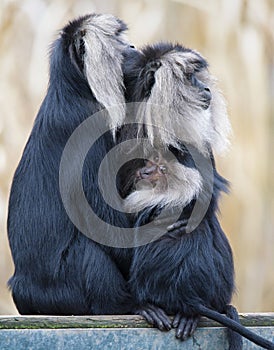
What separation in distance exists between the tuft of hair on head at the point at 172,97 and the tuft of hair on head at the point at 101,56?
0.26 feet

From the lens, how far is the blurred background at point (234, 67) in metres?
6.00

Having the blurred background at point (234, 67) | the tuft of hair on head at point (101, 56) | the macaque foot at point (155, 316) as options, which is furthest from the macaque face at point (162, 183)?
the blurred background at point (234, 67)

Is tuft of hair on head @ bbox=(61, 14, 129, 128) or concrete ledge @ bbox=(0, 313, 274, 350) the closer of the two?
concrete ledge @ bbox=(0, 313, 274, 350)

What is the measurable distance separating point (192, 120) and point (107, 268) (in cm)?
57

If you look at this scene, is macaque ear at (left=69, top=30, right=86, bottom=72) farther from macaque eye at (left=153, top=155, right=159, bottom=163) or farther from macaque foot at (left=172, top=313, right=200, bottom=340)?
macaque foot at (left=172, top=313, right=200, bottom=340)

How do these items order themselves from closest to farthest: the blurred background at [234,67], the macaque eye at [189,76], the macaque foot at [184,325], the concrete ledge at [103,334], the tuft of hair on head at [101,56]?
the concrete ledge at [103,334]
the macaque foot at [184,325]
the tuft of hair on head at [101,56]
the macaque eye at [189,76]
the blurred background at [234,67]

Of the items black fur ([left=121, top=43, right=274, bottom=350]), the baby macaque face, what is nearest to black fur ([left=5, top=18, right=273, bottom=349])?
black fur ([left=121, top=43, right=274, bottom=350])

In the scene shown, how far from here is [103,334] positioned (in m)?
2.89

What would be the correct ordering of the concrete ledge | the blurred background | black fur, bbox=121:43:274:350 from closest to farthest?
the concrete ledge, black fur, bbox=121:43:274:350, the blurred background

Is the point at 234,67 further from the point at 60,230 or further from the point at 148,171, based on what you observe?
the point at 60,230

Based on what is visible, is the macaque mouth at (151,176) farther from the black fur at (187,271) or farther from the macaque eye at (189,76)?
the macaque eye at (189,76)

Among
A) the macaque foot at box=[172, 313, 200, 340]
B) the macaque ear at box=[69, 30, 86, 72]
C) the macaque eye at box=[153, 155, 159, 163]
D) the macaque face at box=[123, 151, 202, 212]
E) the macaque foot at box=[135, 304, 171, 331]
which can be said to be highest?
the macaque ear at box=[69, 30, 86, 72]

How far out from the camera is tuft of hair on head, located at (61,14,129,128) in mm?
3201

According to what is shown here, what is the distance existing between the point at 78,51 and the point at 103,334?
38.3 inches
